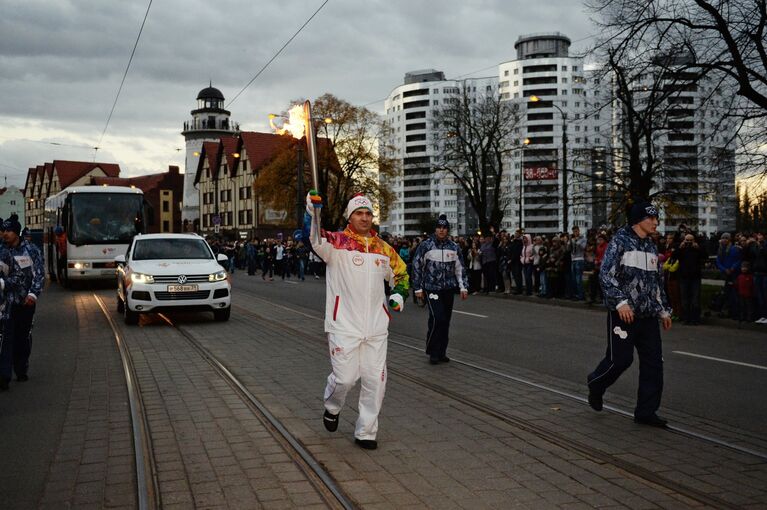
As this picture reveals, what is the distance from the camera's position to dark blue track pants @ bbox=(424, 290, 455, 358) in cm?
965

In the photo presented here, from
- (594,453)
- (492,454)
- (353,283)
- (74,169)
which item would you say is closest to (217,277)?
(353,283)

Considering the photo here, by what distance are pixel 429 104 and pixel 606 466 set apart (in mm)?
140192

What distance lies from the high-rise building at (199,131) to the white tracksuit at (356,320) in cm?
8965

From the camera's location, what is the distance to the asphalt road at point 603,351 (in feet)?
24.3

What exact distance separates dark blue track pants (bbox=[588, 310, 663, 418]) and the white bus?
2070 centimetres

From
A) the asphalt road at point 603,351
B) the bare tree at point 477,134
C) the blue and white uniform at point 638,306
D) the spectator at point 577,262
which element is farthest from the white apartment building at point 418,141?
the blue and white uniform at point 638,306

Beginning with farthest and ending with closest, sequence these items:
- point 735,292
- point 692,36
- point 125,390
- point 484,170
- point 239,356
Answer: point 484,170, point 692,36, point 735,292, point 239,356, point 125,390

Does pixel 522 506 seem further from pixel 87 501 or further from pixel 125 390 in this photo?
pixel 125 390

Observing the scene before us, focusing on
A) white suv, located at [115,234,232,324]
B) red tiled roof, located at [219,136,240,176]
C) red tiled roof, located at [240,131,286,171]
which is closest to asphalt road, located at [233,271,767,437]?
white suv, located at [115,234,232,324]

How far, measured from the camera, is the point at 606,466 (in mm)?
5215

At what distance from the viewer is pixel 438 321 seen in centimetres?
963

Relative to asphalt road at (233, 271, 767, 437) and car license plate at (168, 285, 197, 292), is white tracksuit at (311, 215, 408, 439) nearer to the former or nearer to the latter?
asphalt road at (233, 271, 767, 437)

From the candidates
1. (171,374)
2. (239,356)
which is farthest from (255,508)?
(239,356)

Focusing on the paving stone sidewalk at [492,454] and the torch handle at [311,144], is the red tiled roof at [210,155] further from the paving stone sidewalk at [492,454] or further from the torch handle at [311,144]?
the torch handle at [311,144]
